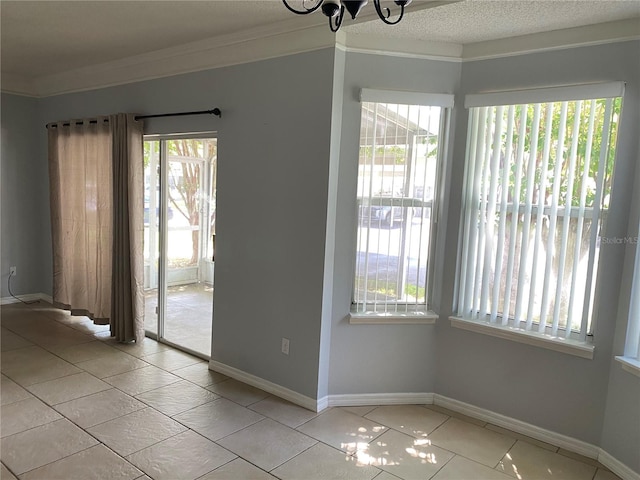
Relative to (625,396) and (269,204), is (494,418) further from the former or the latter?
(269,204)

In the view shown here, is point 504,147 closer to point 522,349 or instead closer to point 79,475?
point 522,349

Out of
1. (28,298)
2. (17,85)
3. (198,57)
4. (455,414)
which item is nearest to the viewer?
(455,414)

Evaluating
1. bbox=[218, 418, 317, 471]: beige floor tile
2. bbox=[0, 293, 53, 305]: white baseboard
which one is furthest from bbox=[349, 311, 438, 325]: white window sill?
bbox=[0, 293, 53, 305]: white baseboard

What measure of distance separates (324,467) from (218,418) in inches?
32.0

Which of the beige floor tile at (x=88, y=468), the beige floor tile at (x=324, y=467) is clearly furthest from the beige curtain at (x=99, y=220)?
the beige floor tile at (x=324, y=467)

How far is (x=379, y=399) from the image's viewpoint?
3.17m

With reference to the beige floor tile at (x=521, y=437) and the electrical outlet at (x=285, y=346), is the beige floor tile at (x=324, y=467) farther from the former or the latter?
the beige floor tile at (x=521, y=437)

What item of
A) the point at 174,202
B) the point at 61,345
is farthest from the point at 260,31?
the point at 61,345

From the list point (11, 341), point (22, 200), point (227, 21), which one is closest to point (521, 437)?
point (227, 21)

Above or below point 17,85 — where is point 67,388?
below

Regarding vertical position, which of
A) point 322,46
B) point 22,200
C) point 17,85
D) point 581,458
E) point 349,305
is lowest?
point 581,458

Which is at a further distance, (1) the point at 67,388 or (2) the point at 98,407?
(1) the point at 67,388

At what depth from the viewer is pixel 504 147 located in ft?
9.45

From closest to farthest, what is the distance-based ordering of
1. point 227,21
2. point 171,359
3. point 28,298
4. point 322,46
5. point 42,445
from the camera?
1. point 42,445
2. point 322,46
3. point 227,21
4. point 171,359
5. point 28,298
